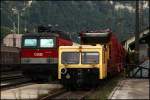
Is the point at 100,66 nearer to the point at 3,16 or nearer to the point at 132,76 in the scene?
the point at 132,76

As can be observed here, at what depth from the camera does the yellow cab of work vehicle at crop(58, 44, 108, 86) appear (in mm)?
23859

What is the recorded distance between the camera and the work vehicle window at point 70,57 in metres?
24.2

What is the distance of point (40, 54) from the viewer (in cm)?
3016

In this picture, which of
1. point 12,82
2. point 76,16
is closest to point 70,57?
point 12,82

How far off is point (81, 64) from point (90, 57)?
56 centimetres

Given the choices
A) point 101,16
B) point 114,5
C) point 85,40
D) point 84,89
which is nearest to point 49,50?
point 85,40

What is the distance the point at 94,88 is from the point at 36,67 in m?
5.88

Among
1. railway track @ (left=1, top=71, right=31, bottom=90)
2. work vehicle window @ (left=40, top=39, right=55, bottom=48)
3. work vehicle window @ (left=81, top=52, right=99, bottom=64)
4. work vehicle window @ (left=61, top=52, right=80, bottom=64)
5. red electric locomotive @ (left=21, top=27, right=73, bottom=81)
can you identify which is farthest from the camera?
work vehicle window @ (left=40, top=39, right=55, bottom=48)

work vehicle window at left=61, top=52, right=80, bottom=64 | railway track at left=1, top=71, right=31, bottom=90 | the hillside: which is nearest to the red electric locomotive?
railway track at left=1, top=71, right=31, bottom=90

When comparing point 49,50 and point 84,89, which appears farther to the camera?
point 49,50

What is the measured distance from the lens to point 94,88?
24844 mm

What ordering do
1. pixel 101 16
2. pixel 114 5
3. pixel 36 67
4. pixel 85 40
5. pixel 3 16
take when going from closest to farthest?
pixel 85 40, pixel 36 67, pixel 3 16, pixel 101 16, pixel 114 5

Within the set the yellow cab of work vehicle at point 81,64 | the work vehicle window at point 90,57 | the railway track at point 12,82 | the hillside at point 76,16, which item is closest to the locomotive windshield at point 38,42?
the railway track at point 12,82

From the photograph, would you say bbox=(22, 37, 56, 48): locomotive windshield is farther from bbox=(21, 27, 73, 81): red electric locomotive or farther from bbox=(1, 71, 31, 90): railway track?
bbox=(1, 71, 31, 90): railway track
